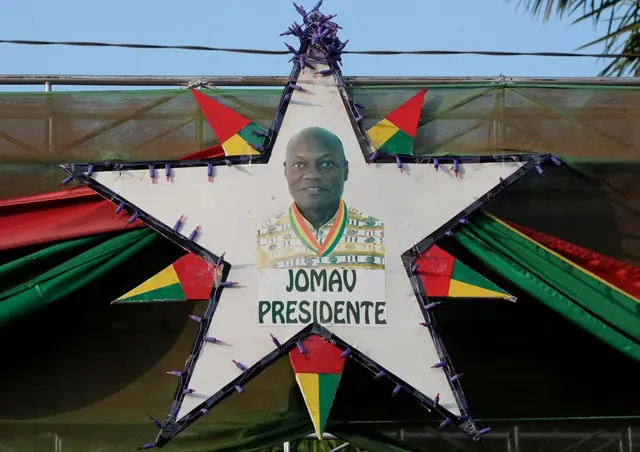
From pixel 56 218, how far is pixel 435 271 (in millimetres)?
2122

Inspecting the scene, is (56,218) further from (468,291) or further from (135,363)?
(468,291)

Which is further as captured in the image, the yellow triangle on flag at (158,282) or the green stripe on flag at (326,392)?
the yellow triangle on flag at (158,282)

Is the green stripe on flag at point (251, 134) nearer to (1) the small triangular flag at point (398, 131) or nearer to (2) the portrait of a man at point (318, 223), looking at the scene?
(2) the portrait of a man at point (318, 223)

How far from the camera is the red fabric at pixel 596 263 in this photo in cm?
576

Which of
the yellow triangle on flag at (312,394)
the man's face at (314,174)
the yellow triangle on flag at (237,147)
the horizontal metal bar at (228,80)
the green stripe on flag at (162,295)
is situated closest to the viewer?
the yellow triangle on flag at (312,394)

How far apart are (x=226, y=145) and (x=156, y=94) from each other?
2.25 ft

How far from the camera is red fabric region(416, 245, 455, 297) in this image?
18.1ft

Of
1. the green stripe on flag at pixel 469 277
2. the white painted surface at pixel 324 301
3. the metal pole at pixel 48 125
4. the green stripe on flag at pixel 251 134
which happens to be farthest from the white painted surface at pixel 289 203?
the metal pole at pixel 48 125

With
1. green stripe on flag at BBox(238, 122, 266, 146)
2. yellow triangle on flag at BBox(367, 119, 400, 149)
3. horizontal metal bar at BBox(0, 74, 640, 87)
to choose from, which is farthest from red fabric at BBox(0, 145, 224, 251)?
yellow triangle on flag at BBox(367, 119, 400, 149)

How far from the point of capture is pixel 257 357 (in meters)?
5.42

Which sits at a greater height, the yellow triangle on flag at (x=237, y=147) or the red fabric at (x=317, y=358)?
the yellow triangle on flag at (x=237, y=147)

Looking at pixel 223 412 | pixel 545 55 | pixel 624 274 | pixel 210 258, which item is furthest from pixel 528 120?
pixel 223 412

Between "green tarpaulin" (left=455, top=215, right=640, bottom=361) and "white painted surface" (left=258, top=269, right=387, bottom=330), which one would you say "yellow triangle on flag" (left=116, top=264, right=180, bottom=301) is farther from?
"green tarpaulin" (left=455, top=215, right=640, bottom=361)

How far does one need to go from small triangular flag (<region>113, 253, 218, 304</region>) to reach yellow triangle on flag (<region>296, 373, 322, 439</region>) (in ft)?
2.30
